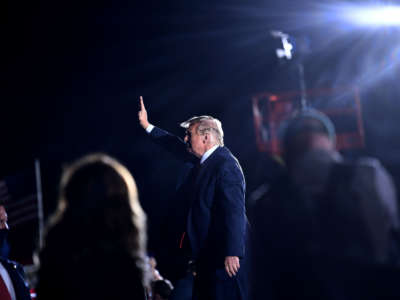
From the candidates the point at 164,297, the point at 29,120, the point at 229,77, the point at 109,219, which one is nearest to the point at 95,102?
the point at 29,120

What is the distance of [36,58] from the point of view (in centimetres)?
650

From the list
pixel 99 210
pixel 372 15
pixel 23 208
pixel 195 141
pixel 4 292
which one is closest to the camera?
pixel 99 210

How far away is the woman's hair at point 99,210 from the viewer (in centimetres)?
149

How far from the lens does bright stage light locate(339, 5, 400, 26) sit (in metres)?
6.26

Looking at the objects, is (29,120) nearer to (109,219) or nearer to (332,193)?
(109,219)

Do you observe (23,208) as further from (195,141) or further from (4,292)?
(195,141)

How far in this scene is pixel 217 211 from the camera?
303 centimetres

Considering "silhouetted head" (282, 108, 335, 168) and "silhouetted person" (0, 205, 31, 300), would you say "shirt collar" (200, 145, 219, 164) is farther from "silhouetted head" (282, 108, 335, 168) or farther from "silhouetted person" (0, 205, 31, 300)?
"silhouetted head" (282, 108, 335, 168)

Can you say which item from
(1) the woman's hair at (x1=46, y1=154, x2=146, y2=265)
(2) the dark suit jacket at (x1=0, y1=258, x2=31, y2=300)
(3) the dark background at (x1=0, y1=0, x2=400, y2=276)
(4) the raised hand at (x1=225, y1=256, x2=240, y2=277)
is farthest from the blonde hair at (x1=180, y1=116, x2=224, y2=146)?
(3) the dark background at (x1=0, y1=0, x2=400, y2=276)

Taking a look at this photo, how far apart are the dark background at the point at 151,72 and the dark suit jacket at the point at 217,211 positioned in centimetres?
308

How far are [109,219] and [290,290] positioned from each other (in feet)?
1.92

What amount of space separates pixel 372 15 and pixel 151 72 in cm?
309

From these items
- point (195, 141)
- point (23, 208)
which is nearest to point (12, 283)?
point (195, 141)

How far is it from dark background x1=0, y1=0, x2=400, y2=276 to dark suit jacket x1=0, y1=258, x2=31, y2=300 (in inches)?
135
